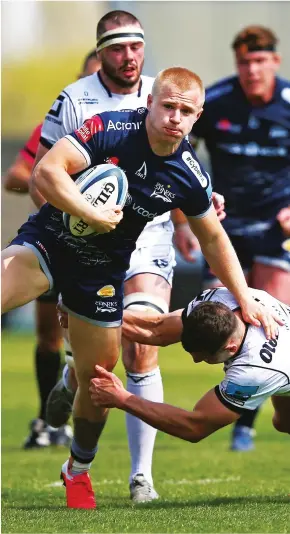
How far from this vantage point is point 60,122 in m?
7.48

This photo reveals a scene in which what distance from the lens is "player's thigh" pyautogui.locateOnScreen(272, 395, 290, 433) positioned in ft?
22.9

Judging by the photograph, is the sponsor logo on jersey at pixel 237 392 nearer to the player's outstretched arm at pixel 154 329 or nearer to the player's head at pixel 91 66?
the player's outstretched arm at pixel 154 329

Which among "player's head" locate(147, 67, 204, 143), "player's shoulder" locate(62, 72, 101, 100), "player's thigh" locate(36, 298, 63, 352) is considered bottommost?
"player's thigh" locate(36, 298, 63, 352)

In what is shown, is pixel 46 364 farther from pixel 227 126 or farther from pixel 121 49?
pixel 121 49

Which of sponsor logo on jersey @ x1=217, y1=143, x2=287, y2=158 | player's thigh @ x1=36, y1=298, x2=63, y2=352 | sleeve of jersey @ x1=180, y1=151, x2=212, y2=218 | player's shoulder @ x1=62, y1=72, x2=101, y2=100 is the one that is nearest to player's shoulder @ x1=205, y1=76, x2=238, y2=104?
sponsor logo on jersey @ x1=217, y1=143, x2=287, y2=158

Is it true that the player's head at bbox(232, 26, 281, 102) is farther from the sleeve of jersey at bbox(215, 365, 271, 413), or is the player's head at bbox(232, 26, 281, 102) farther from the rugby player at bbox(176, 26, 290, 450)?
the sleeve of jersey at bbox(215, 365, 271, 413)

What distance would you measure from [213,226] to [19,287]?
1142mm

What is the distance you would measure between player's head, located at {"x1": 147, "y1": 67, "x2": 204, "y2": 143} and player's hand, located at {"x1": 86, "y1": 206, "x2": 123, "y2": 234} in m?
0.51

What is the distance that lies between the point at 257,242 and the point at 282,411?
3295 millimetres

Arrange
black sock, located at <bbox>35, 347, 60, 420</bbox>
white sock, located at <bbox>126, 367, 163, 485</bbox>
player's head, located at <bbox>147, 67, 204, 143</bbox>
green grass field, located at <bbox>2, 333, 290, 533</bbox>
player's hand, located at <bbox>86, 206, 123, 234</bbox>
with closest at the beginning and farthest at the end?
player's hand, located at <bbox>86, 206, 123, 234</bbox> < green grass field, located at <bbox>2, 333, 290, 533</bbox> < player's head, located at <bbox>147, 67, 204, 143</bbox> < white sock, located at <bbox>126, 367, 163, 485</bbox> < black sock, located at <bbox>35, 347, 60, 420</bbox>

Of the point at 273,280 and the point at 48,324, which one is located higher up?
the point at 273,280

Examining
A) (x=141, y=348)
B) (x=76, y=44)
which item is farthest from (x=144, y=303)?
(x=76, y=44)

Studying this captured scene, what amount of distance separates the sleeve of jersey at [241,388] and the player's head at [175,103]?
1.29 meters

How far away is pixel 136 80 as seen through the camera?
7629 millimetres
